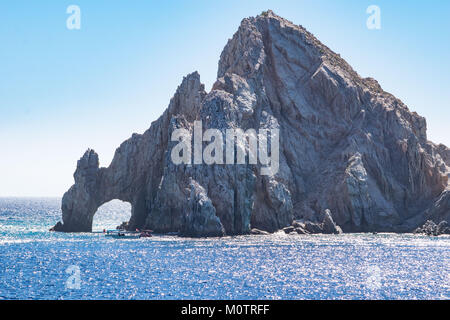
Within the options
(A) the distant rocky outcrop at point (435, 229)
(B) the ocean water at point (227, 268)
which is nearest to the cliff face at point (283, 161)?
(A) the distant rocky outcrop at point (435, 229)

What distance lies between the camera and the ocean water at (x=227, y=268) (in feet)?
199

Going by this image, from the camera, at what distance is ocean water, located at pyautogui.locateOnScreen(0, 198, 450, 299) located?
60.7 meters

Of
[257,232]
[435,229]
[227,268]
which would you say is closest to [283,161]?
[257,232]

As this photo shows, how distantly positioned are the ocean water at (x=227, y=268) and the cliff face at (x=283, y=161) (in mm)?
12026

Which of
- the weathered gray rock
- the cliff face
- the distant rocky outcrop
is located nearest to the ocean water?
the weathered gray rock

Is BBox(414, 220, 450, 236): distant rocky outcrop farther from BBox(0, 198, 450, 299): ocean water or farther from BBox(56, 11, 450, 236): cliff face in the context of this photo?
BBox(0, 198, 450, 299): ocean water

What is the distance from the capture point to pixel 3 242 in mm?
113438

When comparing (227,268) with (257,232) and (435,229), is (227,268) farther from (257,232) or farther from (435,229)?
(435,229)

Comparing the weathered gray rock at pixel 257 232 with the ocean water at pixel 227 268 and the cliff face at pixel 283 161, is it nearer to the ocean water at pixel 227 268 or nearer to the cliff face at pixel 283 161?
the cliff face at pixel 283 161

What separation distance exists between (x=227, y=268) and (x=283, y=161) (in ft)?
222
